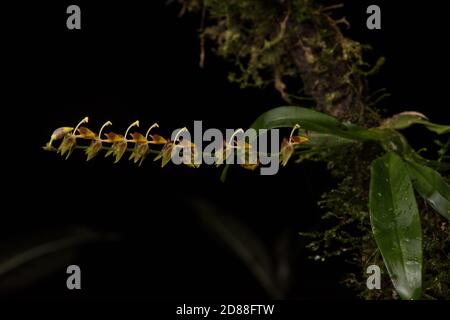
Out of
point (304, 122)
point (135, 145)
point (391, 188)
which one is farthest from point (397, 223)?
point (135, 145)

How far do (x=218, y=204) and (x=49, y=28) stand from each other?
1.78ft

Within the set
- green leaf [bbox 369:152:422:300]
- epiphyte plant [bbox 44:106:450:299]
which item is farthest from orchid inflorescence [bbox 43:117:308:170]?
green leaf [bbox 369:152:422:300]

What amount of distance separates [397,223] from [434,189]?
0.26 ft

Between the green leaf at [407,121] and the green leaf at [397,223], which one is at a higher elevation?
the green leaf at [407,121]

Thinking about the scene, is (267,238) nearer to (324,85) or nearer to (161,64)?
(161,64)

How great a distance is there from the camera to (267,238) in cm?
168

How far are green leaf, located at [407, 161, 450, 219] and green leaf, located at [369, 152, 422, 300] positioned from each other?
0.07ft

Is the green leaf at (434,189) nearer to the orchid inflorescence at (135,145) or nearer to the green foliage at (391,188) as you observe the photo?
the green foliage at (391,188)

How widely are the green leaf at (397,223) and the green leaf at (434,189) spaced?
0.07 ft

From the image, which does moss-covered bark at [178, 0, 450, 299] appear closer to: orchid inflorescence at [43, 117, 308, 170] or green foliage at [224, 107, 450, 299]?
green foliage at [224, 107, 450, 299]

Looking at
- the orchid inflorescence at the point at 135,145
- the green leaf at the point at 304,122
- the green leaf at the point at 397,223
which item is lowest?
the green leaf at the point at 397,223

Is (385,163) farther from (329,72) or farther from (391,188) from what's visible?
(329,72)

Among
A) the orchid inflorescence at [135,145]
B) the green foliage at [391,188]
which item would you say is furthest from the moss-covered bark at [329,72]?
the orchid inflorescence at [135,145]

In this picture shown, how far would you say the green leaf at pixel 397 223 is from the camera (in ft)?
2.34
